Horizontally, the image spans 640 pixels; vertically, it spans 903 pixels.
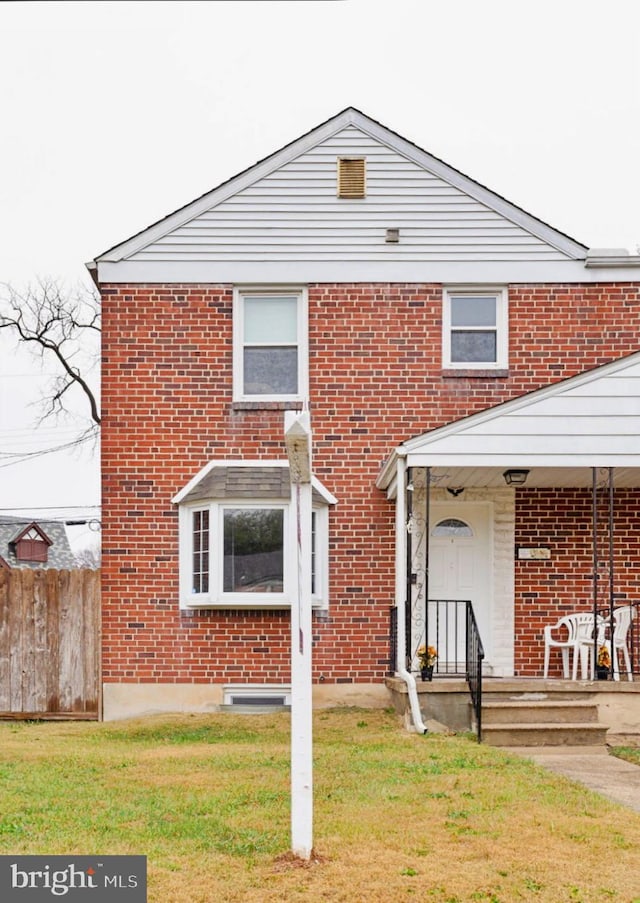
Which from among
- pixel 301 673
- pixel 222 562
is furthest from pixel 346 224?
pixel 301 673

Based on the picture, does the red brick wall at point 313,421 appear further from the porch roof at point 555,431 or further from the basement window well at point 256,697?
the porch roof at point 555,431

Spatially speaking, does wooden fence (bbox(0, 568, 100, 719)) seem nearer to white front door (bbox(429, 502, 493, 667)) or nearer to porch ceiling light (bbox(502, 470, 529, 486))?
white front door (bbox(429, 502, 493, 667))

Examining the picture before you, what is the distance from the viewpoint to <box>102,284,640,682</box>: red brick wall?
14523 millimetres

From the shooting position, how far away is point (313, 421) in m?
14.9

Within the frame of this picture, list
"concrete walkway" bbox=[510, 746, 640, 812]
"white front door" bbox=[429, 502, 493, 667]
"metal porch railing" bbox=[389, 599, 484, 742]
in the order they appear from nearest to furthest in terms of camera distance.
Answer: "concrete walkway" bbox=[510, 746, 640, 812], "metal porch railing" bbox=[389, 599, 484, 742], "white front door" bbox=[429, 502, 493, 667]

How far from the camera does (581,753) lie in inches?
448

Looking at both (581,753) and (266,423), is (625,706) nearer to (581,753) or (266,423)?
(581,753)

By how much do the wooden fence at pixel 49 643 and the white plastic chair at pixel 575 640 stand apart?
5.40 m

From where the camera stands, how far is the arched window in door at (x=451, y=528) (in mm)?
14812

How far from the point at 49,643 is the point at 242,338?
14.4ft

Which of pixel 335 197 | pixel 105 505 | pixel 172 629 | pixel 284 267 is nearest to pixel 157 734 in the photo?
pixel 172 629

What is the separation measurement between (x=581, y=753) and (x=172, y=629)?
5.34 meters

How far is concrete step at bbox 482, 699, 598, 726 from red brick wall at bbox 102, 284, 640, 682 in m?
2.50

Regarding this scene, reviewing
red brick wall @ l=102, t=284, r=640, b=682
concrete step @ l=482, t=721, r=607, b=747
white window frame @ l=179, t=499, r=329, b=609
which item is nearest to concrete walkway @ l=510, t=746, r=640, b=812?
concrete step @ l=482, t=721, r=607, b=747
